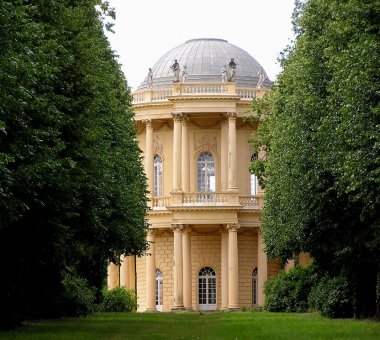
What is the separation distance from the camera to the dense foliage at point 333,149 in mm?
26531

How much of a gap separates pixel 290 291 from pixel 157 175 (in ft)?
61.9

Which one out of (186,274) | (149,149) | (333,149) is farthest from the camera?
(149,149)

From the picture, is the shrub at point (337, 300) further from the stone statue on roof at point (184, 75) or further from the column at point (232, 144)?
the stone statue on roof at point (184, 75)

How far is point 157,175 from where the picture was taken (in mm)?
76312

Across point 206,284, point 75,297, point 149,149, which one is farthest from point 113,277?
point 75,297

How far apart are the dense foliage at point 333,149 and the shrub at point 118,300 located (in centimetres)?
2028

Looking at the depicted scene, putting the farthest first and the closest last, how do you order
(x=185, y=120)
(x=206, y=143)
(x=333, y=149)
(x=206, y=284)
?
(x=206, y=143), (x=206, y=284), (x=185, y=120), (x=333, y=149)

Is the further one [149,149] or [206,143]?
[206,143]

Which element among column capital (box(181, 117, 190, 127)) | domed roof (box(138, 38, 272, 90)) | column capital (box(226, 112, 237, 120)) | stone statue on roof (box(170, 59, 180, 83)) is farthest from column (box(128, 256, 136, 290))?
stone statue on roof (box(170, 59, 180, 83))

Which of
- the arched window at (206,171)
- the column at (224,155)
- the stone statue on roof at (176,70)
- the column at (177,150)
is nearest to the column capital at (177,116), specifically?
the column at (177,150)

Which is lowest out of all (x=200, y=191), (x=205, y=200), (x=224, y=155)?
(x=205, y=200)

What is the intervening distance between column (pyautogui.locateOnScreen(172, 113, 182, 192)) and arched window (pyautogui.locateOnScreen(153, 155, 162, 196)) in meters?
3.82

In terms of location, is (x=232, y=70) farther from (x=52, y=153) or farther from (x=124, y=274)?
(x=52, y=153)

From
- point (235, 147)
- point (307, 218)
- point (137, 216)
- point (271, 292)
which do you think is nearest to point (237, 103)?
point (235, 147)
